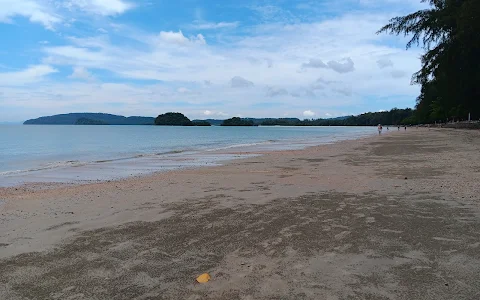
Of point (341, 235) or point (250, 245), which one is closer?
point (250, 245)

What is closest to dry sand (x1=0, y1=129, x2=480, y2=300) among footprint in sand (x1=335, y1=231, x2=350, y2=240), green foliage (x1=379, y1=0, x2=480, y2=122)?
footprint in sand (x1=335, y1=231, x2=350, y2=240)

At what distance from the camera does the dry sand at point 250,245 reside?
11.5 ft

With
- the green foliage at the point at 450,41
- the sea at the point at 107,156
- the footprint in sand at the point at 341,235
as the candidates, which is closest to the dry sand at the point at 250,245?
the footprint in sand at the point at 341,235

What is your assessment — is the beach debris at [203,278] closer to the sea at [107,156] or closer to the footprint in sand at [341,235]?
the footprint in sand at [341,235]

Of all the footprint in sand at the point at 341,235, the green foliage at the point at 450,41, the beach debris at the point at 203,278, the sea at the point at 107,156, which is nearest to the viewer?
the beach debris at the point at 203,278

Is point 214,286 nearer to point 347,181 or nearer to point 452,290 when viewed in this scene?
→ point 452,290

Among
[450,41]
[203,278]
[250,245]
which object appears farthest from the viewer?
[450,41]

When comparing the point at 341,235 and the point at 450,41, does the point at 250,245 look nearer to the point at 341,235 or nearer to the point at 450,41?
the point at 341,235

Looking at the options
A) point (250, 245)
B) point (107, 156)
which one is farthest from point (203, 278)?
point (107, 156)

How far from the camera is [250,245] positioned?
4.73 m

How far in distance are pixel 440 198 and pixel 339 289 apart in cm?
487

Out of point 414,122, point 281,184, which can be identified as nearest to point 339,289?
point 281,184

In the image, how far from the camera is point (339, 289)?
134 inches

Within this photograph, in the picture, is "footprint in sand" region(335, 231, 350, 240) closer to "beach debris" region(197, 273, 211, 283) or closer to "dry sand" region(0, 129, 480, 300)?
"dry sand" region(0, 129, 480, 300)
